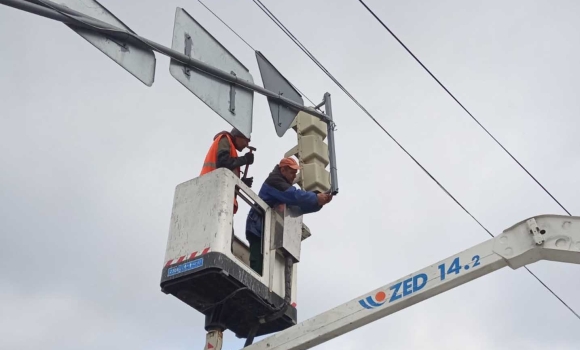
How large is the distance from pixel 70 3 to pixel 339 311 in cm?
317

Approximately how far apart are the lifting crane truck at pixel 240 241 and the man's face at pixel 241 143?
0.42m

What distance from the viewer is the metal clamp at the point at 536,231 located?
5.94m

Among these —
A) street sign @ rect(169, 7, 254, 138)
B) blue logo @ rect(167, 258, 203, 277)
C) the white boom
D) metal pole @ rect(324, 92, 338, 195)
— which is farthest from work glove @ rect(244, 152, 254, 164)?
the white boom

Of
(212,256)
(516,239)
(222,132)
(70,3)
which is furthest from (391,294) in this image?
(70,3)

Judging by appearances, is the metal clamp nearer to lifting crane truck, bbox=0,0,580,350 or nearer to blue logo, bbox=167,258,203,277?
lifting crane truck, bbox=0,0,580,350

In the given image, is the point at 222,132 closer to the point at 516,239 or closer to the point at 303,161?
the point at 303,161

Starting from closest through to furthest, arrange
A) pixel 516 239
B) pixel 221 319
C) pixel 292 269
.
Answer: pixel 516 239 → pixel 221 319 → pixel 292 269

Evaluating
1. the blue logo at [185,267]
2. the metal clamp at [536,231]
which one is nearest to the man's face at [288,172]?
the blue logo at [185,267]

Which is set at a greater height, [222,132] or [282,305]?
[222,132]

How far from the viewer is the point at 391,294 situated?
633 centimetres

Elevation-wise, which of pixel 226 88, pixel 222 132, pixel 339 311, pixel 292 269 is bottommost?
pixel 339 311

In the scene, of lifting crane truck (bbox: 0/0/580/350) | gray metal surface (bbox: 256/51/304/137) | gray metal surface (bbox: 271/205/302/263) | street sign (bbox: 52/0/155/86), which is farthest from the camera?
gray metal surface (bbox: 256/51/304/137)

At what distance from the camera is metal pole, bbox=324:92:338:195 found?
8133 mm

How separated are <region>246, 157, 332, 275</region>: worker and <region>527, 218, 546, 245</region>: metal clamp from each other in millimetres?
2447
